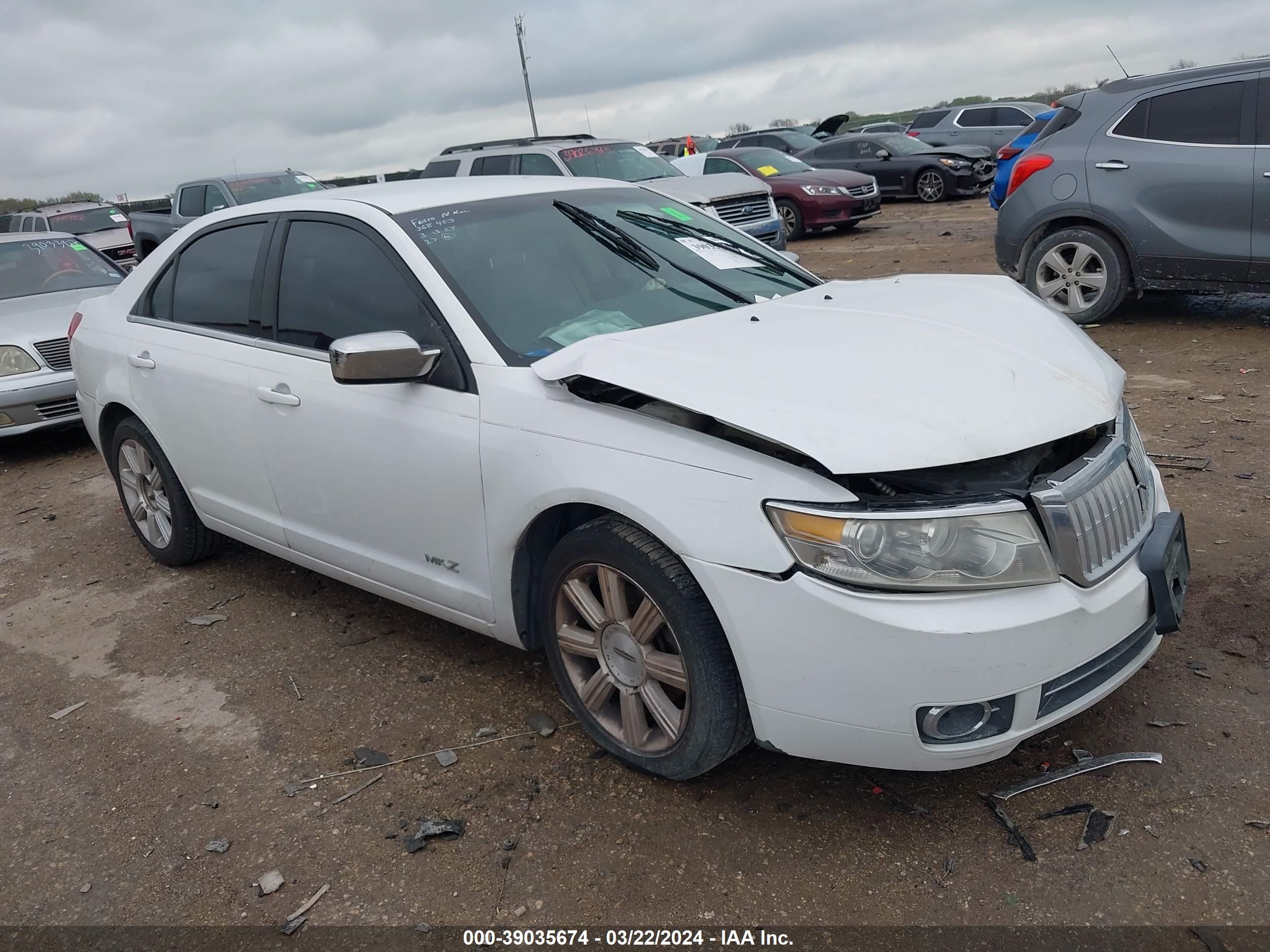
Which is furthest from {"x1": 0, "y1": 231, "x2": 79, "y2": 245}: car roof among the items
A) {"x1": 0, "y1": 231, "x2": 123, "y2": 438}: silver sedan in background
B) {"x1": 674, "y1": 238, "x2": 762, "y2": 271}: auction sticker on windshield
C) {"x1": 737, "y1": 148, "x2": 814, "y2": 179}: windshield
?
{"x1": 737, "y1": 148, "x2": 814, "y2": 179}: windshield

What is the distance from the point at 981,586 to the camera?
239cm

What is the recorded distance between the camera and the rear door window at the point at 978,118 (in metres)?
21.0

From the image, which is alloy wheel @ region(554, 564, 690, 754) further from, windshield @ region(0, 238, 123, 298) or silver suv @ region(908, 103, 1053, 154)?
silver suv @ region(908, 103, 1053, 154)

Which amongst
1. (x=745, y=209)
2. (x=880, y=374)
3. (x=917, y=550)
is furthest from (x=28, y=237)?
(x=917, y=550)

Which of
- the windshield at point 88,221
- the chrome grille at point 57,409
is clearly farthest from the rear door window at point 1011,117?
the chrome grille at point 57,409

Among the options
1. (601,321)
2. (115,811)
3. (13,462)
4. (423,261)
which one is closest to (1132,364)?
(601,321)

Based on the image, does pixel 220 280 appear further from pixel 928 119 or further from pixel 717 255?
pixel 928 119

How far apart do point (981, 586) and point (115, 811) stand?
2.65 meters

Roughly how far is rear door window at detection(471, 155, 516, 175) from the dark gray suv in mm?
6162

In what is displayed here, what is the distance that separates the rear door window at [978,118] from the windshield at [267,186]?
1320 cm

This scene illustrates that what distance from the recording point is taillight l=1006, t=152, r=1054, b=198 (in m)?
7.71

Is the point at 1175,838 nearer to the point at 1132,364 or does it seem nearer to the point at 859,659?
the point at 859,659

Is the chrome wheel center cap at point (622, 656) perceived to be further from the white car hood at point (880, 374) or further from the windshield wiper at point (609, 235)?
the windshield wiper at point (609, 235)

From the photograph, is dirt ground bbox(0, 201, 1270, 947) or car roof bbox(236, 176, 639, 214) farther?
car roof bbox(236, 176, 639, 214)
